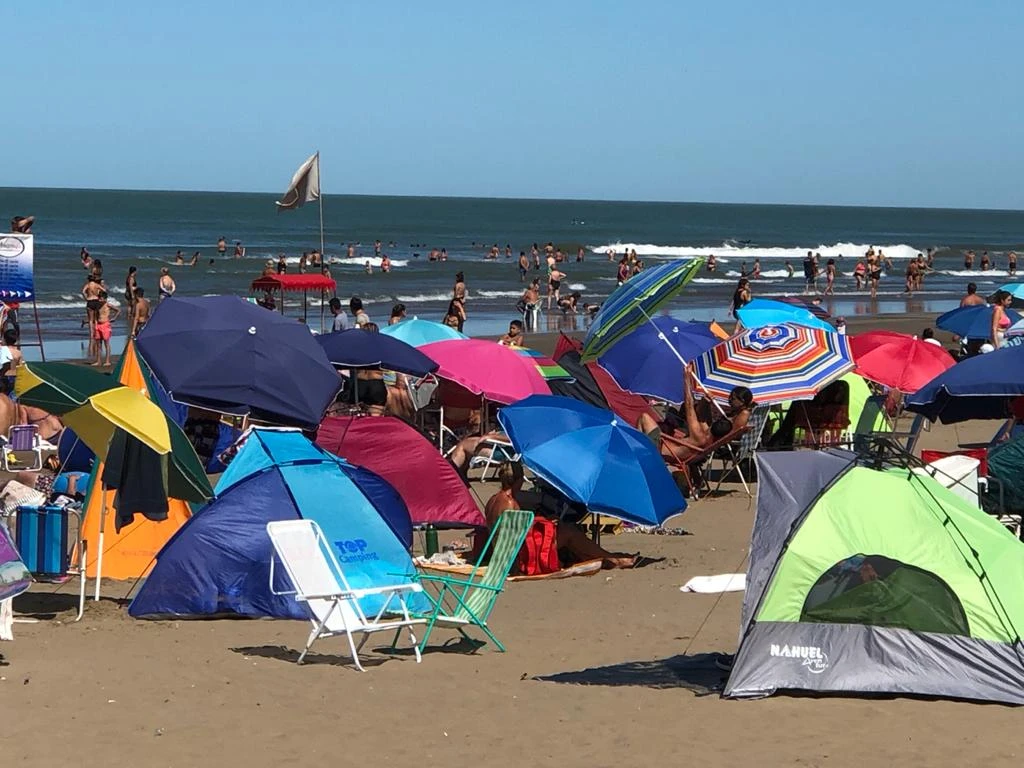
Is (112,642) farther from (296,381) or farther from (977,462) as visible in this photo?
(977,462)

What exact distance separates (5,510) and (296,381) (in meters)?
2.04

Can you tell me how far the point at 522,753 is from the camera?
20.5 ft

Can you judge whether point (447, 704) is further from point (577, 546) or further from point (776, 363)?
point (776, 363)

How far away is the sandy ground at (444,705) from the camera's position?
20.4 feet

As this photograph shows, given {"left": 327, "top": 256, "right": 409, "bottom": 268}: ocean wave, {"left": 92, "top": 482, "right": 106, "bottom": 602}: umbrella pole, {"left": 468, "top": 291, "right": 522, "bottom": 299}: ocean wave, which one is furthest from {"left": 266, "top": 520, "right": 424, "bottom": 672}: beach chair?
{"left": 327, "top": 256, "right": 409, "bottom": 268}: ocean wave

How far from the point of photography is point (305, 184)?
18.3 metres

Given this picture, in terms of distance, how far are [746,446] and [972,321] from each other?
8.12m

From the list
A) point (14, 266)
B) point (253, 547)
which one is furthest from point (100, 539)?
point (14, 266)

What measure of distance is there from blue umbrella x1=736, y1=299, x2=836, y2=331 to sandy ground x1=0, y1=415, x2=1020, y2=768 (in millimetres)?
6706

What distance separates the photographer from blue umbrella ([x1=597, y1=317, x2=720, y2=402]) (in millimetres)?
14242

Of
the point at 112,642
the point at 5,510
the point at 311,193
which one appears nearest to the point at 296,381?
the point at 5,510

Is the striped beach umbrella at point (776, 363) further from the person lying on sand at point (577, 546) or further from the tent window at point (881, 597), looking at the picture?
the tent window at point (881, 597)

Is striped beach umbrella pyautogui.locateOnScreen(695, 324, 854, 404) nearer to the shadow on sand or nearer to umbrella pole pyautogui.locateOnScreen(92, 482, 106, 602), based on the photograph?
the shadow on sand

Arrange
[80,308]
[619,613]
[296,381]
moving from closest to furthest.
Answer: [619,613] → [296,381] → [80,308]
